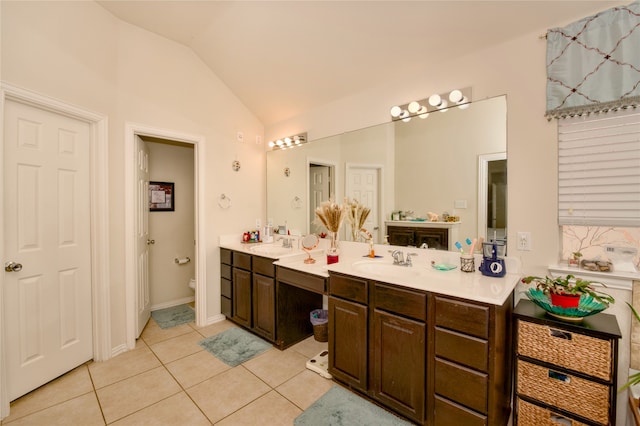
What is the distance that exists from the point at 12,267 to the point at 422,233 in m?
3.04

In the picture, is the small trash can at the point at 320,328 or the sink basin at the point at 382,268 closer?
the sink basin at the point at 382,268

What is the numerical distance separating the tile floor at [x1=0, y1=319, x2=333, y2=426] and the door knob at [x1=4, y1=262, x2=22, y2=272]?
36.5 inches

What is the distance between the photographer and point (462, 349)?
57.6 inches

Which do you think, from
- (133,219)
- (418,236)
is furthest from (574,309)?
(133,219)

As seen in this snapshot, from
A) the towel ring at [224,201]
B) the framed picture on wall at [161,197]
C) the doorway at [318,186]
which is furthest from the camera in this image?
the framed picture on wall at [161,197]

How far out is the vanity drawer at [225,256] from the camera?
10.4 feet

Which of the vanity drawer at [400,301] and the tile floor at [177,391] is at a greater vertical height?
the vanity drawer at [400,301]

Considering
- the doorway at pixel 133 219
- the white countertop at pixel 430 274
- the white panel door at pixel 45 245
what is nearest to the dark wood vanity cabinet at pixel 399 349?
the white countertop at pixel 430 274

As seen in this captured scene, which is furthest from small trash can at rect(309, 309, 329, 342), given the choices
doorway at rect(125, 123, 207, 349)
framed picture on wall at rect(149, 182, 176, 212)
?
framed picture on wall at rect(149, 182, 176, 212)

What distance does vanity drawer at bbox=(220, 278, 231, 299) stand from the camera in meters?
3.20

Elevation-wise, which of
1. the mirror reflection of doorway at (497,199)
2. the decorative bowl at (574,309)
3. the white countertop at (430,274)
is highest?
the mirror reflection of doorway at (497,199)

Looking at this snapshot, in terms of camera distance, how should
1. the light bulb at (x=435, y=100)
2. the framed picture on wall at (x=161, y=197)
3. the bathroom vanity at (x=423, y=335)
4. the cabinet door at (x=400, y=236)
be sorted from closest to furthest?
the bathroom vanity at (x=423, y=335)
the light bulb at (x=435, y=100)
the cabinet door at (x=400, y=236)
the framed picture on wall at (x=161, y=197)

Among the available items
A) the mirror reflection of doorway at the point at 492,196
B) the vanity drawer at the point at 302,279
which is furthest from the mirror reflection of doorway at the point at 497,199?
the vanity drawer at the point at 302,279

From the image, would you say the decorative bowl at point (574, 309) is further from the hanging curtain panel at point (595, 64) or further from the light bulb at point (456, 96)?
the light bulb at point (456, 96)
